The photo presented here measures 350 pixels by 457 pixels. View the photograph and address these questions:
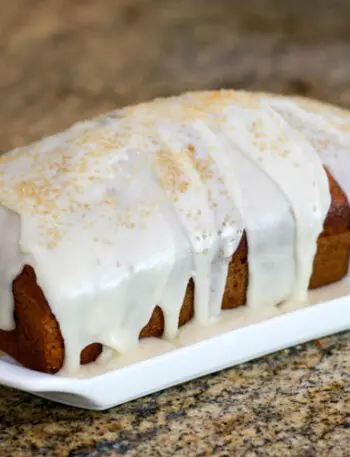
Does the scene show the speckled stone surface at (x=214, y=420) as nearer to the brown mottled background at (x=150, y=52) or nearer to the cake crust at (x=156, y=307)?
the cake crust at (x=156, y=307)

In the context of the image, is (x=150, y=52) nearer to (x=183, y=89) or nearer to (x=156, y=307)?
(x=183, y=89)

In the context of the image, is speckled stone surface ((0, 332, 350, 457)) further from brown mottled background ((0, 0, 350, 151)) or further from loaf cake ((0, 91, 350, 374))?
brown mottled background ((0, 0, 350, 151))

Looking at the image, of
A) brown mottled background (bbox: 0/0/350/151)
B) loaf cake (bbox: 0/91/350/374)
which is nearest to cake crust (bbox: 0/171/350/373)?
loaf cake (bbox: 0/91/350/374)

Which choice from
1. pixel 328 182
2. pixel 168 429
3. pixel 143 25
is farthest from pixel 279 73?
pixel 168 429

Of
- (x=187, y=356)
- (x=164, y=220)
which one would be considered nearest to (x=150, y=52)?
(x=164, y=220)

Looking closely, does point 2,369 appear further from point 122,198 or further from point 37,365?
point 122,198

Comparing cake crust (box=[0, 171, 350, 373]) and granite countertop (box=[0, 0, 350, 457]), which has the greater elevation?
cake crust (box=[0, 171, 350, 373])
